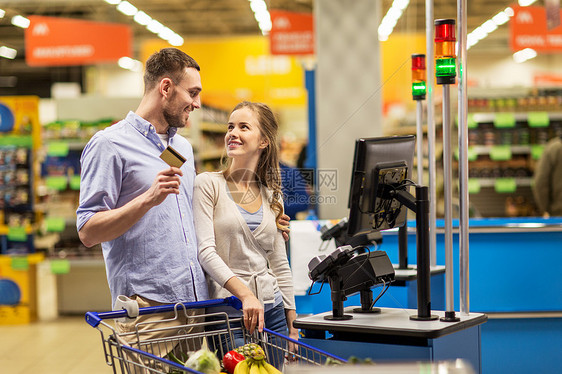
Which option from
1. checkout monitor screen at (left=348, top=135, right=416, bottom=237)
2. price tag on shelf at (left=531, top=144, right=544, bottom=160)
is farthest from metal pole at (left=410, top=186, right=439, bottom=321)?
price tag on shelf at (left=531, top=144, right=544, bottom=160)

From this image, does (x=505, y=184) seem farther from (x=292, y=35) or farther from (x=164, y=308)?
(x=164, y=308)

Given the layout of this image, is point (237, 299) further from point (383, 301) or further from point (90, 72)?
point (90, 72)

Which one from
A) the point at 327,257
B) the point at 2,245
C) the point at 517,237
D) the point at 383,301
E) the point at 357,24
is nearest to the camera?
the point at 327,257

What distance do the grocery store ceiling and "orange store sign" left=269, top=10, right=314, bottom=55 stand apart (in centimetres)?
404

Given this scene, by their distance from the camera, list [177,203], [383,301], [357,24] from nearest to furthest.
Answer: [177,203] → [383,301] → [357,24]

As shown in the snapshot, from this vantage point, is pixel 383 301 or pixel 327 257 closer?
pixel 327 257

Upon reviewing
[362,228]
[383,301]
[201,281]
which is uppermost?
[362,228]

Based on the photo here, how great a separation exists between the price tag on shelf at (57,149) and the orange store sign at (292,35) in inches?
174

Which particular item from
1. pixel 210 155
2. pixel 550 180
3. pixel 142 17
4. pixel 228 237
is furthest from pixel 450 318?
pixel 142 17

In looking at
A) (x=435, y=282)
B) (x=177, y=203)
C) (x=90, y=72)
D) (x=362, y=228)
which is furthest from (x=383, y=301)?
(x=90, y=72)

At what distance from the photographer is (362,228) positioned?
7.61 feet

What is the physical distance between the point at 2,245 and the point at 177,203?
5.93m

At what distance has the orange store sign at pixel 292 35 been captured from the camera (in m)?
10.8

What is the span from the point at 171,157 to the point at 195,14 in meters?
17.9
